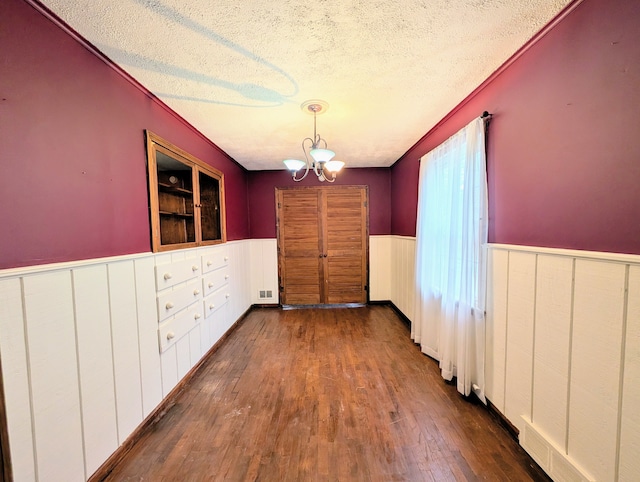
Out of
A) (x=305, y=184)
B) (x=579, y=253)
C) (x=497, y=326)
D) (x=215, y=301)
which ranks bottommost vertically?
(x=215, y=301)

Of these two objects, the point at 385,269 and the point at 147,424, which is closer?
the point at 147,424

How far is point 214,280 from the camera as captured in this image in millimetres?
2668

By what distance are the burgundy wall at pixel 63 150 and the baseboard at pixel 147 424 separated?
45.2 inches

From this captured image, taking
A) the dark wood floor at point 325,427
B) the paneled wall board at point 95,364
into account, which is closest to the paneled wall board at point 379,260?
the dark wood floor at point 325,427

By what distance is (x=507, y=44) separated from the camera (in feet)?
4.41

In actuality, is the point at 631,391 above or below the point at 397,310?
above

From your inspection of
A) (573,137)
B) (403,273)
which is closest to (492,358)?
(573,137)

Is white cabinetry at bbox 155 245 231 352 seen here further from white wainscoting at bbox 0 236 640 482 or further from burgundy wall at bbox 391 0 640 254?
burgundy wall at bbox 391 0 640 254

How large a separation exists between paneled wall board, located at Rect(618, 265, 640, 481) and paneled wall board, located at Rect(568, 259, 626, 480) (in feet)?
0.07

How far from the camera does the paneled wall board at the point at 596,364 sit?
0.96 meters

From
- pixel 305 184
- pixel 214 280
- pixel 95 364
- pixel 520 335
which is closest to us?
pixel 95 364

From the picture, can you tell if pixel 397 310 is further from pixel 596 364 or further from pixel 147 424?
pixel 147 424

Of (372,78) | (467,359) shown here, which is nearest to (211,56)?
(372,78)

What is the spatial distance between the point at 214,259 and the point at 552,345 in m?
2.84
